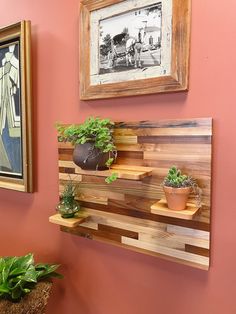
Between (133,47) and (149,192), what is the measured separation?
0.58m

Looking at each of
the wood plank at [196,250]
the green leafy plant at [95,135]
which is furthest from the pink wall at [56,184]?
the green leafy plant at [95,135]

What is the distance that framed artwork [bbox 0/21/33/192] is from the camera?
1197 mm

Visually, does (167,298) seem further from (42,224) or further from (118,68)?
(118,68)

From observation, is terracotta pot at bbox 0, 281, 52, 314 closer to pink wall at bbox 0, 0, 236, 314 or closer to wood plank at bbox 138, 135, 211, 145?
pink wall at bbox 0, 0, 236, 314

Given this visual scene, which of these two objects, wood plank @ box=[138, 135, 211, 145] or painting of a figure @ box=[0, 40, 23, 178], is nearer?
wood plank @ box=[138, 135, 211, 145]

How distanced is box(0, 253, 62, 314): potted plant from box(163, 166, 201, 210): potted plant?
682 millimetres

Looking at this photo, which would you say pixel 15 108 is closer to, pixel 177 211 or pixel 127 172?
pixel 127 172

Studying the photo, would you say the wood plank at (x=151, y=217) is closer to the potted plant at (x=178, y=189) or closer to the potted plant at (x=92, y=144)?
the potted plant at (x=178, y=189)

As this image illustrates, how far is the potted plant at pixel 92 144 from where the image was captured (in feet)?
2.93

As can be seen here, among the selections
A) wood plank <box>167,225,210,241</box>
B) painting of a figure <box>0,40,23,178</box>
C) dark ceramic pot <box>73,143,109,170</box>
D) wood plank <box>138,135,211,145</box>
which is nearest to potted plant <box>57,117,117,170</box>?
dark ceramic pot <box>73,143,109,170</box>

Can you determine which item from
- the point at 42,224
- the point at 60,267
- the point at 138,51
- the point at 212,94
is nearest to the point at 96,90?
the point at 138,51

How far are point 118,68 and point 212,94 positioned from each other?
1.28 ft

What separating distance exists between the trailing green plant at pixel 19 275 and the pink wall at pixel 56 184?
12 cm

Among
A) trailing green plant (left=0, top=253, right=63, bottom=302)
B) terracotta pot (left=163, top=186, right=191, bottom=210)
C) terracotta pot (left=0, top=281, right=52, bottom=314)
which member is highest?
terracotta pot (left=163, top=186, right=191, bottom=210)
